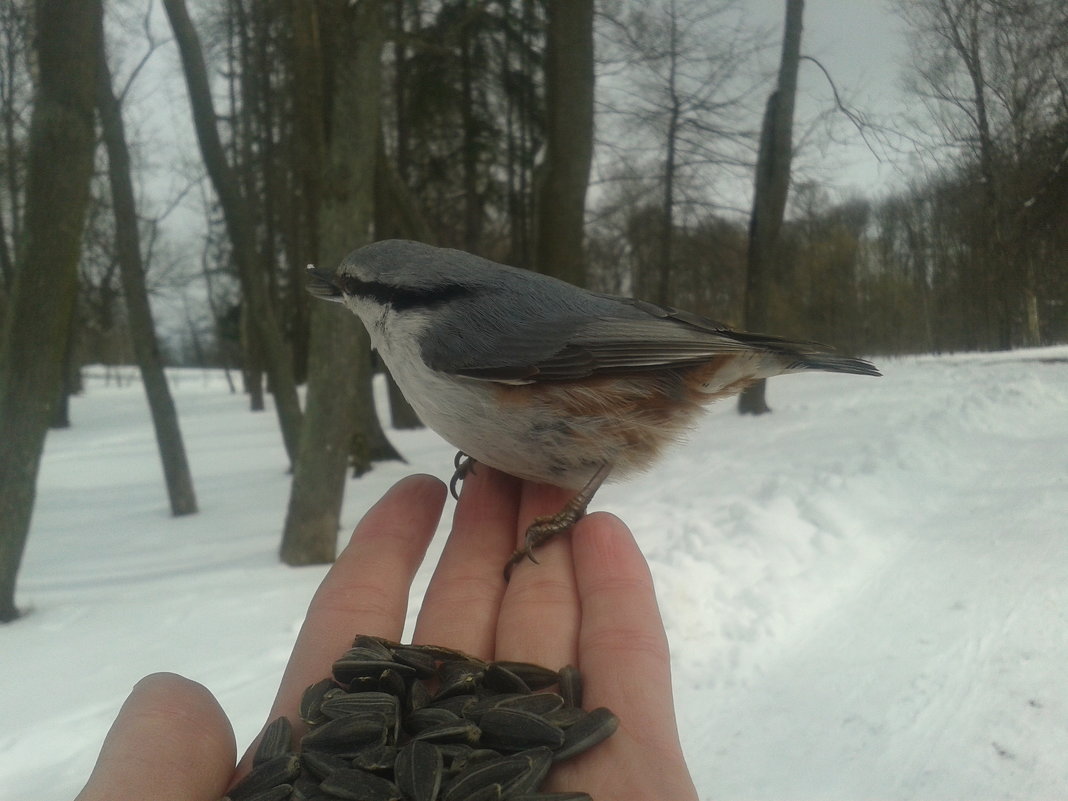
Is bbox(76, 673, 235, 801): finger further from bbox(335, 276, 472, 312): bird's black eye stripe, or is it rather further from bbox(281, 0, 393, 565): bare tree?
bbox(281, 0, 393, 565): bare tree

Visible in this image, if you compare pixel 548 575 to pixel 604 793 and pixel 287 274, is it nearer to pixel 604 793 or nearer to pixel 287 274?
pixel 604 793

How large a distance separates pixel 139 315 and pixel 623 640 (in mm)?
5029

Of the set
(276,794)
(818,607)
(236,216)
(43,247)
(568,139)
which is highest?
(568,139)

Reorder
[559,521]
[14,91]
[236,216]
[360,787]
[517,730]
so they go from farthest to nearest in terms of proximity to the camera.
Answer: [236,216]
[14,91]
[559,521]
[517,730]
[360,787]

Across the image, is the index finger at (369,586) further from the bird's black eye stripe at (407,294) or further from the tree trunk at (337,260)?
the tree trunk at (337,260)

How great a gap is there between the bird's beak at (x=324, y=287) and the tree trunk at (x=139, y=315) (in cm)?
415

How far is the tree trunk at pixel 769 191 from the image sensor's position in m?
A: 3.18

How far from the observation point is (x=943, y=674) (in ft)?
5.95

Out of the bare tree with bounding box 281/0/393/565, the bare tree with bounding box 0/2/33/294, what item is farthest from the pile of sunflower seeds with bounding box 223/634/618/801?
the bare tree with bounding box 0/2/33/294

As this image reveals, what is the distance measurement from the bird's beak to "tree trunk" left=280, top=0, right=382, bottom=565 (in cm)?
188

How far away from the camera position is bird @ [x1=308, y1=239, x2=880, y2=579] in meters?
1.48

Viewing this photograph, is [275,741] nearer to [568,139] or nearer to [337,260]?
[337,260]

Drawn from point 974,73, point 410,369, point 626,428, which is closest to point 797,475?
point 974,73

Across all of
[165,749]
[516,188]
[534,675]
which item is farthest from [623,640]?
[516,188]
